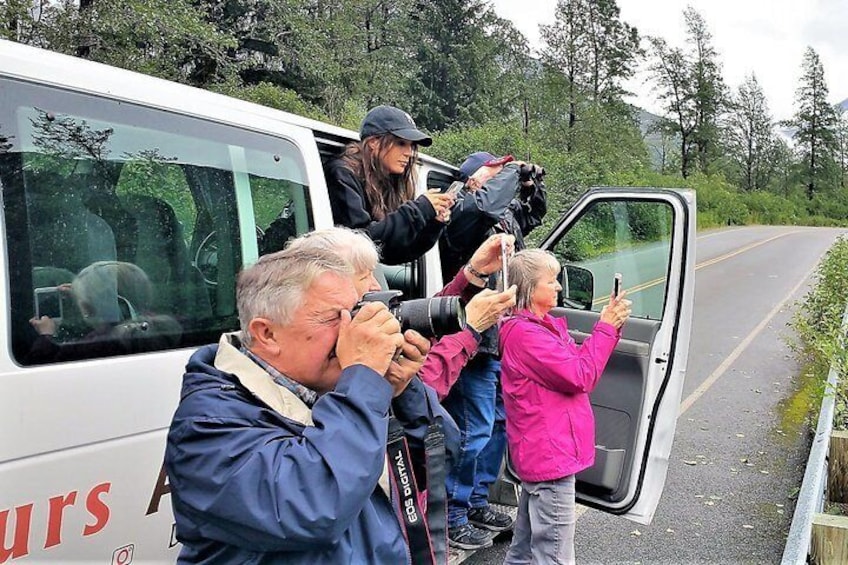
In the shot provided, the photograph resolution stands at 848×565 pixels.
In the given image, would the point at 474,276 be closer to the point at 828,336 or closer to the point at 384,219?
the point at 384,219

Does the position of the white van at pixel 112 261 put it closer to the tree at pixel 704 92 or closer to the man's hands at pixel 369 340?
the man's hands at pixel 369 340

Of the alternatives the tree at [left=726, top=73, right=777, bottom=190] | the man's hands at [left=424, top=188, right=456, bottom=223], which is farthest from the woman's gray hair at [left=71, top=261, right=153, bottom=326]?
the tree at [left=726, top=73, right=777, bottom=190]

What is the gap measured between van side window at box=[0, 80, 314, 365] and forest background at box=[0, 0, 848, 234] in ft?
34.4

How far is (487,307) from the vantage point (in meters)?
2.32

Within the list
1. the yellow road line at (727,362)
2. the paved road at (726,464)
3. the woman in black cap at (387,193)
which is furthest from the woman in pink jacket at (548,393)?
the yellow road line at (727,362)

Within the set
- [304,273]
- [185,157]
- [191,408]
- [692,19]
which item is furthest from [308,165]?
[692,19]

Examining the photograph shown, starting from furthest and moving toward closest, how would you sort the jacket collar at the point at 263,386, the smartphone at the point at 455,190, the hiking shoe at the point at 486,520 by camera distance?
the hiking shoe at the point at 486,520 < the smartphone at the point at 455,190 < the jacket collar at the point at 263,386

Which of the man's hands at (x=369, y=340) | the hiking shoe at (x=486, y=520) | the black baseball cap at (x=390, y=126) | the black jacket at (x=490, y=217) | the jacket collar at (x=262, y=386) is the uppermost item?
the black baseball cap at (x=390, y=126)

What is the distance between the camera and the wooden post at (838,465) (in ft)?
13.7

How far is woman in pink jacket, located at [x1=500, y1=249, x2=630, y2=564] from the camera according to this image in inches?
113

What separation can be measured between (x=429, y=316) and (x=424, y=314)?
0.01m

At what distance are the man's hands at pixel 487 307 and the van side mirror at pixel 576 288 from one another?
182cm

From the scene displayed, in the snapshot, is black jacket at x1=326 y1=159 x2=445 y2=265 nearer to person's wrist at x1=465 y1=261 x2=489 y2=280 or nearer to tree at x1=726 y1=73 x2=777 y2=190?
person's wrist at x1=465 y1=261 x2=489 y2=280

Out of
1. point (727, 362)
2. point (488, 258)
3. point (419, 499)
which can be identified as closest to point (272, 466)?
point (419, 499)
